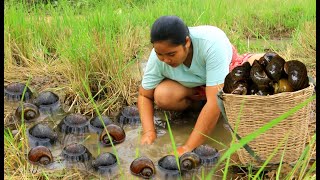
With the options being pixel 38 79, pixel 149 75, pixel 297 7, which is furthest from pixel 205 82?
pixel 297 7

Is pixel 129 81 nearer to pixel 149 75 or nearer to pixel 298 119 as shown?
pixel 149 75

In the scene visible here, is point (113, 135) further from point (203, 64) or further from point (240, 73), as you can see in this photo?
point (240, 73)

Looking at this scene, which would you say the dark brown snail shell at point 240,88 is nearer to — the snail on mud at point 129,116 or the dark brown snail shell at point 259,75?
the dark brown snail shell at point 259,75

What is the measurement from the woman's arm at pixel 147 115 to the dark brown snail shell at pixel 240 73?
1.04m

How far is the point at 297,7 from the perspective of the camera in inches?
271

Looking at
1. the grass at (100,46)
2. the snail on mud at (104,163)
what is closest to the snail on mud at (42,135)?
the grass at (100,46)

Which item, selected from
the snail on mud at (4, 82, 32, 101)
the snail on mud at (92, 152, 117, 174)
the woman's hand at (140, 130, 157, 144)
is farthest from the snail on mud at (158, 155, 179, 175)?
the snail on mud at (4, 82, 32, 101)

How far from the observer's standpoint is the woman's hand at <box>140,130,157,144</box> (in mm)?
3646

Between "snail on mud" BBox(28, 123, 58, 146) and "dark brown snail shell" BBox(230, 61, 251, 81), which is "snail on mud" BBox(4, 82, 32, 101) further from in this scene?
"dark brown snail shell" BBox(230, 61, 251, 81)

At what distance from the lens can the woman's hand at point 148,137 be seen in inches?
144

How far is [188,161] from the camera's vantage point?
3.19 meters

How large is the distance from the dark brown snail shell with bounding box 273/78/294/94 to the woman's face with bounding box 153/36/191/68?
67cm

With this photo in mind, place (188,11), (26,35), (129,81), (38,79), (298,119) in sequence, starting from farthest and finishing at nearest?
(188,11), (26,35), (38,79), (129,81), (298,119)

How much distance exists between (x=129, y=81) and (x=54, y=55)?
896 millimetres
